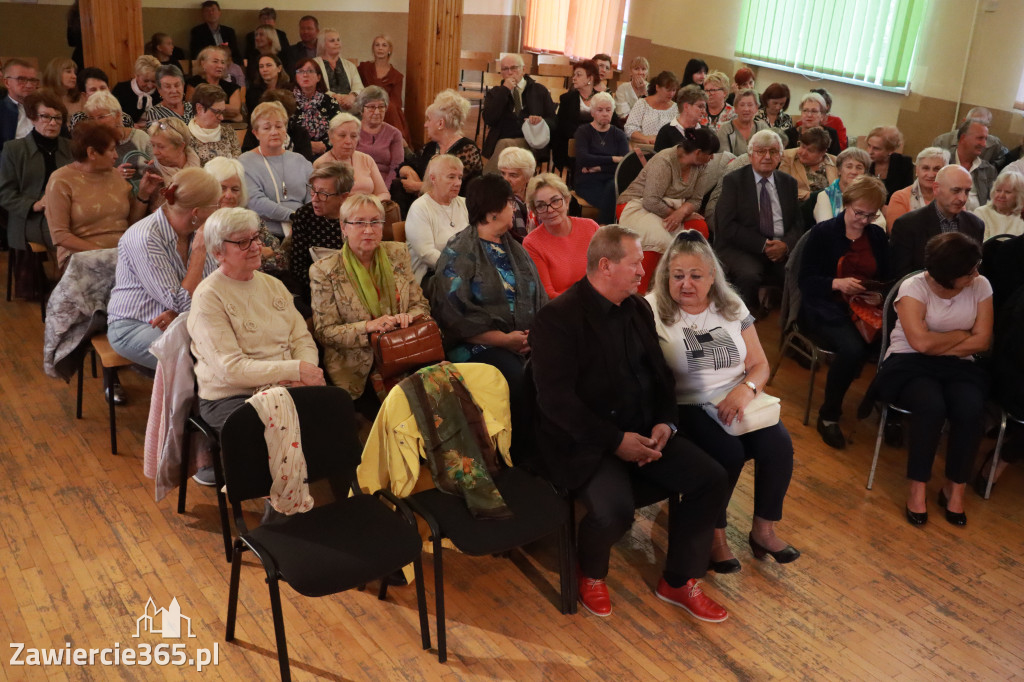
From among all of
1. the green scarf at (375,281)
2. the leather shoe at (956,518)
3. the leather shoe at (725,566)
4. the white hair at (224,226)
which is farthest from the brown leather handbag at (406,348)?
the leather shoe at (956,518)

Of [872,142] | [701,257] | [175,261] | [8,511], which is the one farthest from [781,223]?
[8,511]

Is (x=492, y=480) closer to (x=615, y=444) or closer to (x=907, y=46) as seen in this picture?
(x=615, y=444)

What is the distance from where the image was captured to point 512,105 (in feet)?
24.8

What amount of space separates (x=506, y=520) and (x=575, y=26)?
11.0 meters

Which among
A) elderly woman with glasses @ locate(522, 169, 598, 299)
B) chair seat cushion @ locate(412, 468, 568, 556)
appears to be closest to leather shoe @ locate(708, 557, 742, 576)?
chair seat cushion @ locate(412, 468, 568, 556)

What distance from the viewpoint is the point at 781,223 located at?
5.31 metres

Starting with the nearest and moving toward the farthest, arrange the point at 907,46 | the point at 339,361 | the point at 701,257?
the point at 701,257 < the point at 339,361 < the point at 907,46

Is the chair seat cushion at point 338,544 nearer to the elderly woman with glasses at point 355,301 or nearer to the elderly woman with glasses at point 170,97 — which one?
the elderly woman with glasses at point 355,301

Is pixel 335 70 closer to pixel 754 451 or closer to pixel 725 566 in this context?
pixel 754 451

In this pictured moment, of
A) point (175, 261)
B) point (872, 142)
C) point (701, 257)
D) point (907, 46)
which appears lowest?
point (175, 261)

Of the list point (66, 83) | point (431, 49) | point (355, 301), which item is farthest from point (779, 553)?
point (66, 83)

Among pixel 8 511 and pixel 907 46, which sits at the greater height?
pixel 907 46

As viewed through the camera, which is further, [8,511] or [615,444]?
[8,511]

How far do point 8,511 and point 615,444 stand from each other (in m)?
2.27
